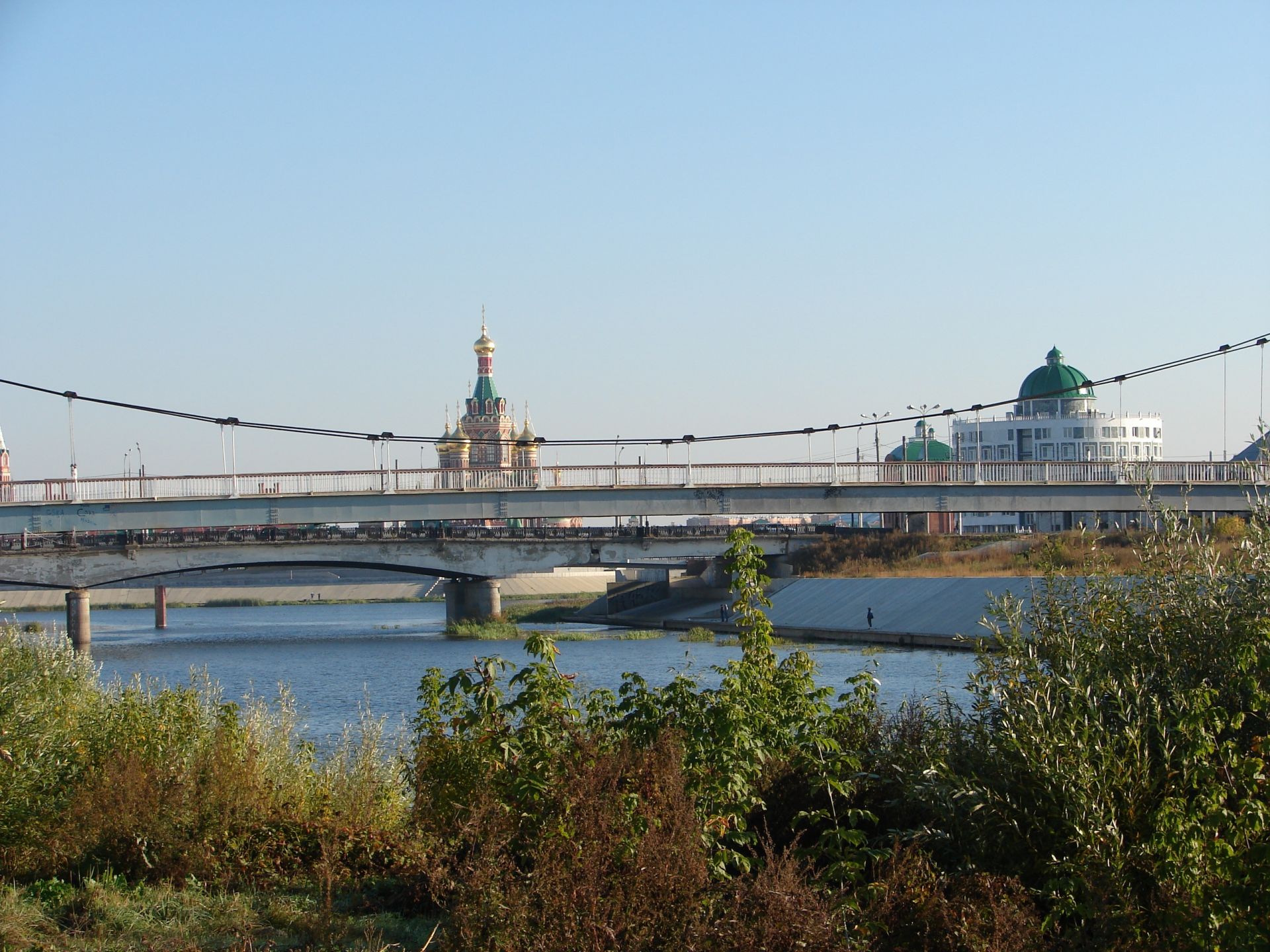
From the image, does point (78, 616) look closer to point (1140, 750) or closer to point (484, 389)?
point (1140, 750)

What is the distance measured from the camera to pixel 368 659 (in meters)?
46.2

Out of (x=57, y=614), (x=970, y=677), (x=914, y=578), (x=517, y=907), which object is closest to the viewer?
(x=517, y=907)

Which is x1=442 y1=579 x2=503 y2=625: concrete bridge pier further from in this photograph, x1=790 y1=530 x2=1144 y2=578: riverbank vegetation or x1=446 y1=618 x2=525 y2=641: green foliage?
x1=790 y1=530 x2=1144 y2=578: riverbank vegetation

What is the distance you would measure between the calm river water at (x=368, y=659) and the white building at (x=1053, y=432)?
5060cm

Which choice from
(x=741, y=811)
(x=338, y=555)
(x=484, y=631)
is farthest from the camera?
(x=484, y=631)

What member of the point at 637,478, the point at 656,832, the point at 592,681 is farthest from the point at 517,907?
the point at 637,478

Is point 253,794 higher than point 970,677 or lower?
lower

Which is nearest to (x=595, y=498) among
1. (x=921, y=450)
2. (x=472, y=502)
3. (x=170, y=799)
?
(x=472, y=502)

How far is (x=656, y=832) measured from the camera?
7168mm

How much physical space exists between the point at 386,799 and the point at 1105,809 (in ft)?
23.3

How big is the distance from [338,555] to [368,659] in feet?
35.0

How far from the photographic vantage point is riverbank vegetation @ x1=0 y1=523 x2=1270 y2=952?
680cm

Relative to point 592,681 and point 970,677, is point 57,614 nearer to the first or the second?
point 592,681

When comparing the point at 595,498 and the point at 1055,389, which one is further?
the point at 1055,389
